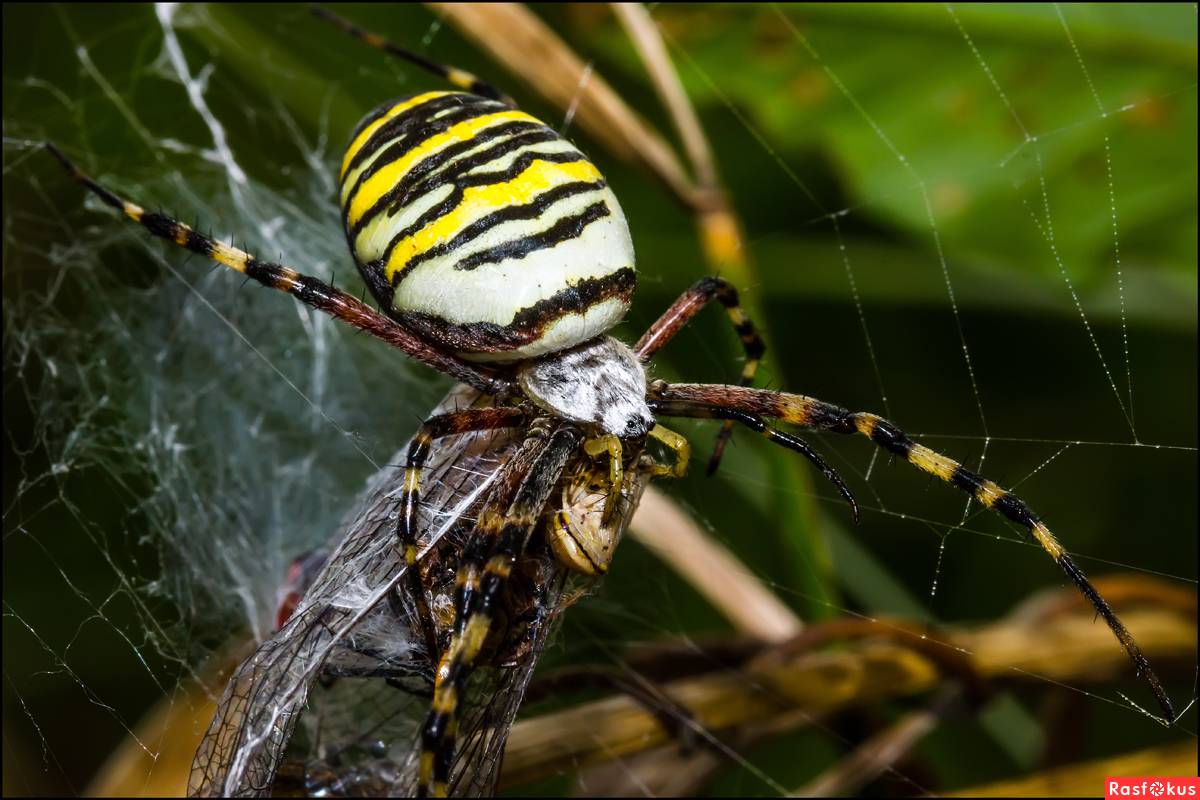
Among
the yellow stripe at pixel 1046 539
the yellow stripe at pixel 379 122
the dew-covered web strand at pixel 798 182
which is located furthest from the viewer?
the dew-covered web strand at pixel 798 182

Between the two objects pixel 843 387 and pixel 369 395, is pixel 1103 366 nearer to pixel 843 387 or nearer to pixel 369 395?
pixel 843 387

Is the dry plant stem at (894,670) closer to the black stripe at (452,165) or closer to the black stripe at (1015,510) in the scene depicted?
the black stripe at (1015,510)

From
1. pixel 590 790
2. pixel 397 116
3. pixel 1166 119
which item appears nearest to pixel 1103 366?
pixel 1166 119

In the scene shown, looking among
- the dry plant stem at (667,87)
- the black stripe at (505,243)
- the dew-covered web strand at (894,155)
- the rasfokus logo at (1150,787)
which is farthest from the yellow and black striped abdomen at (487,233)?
the rasfokus logo at (1150,787)

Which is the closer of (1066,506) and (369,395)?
(1066,506)

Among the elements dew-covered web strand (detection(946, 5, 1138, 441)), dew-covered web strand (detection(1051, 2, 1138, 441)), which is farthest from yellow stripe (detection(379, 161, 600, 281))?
dew-covered web strand (detection(1051, 2, 1138, 441))

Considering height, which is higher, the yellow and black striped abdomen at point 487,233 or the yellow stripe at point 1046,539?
the yellow and black striped abdomen at point 487,233

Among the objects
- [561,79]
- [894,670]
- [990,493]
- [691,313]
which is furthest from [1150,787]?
[561,79]
